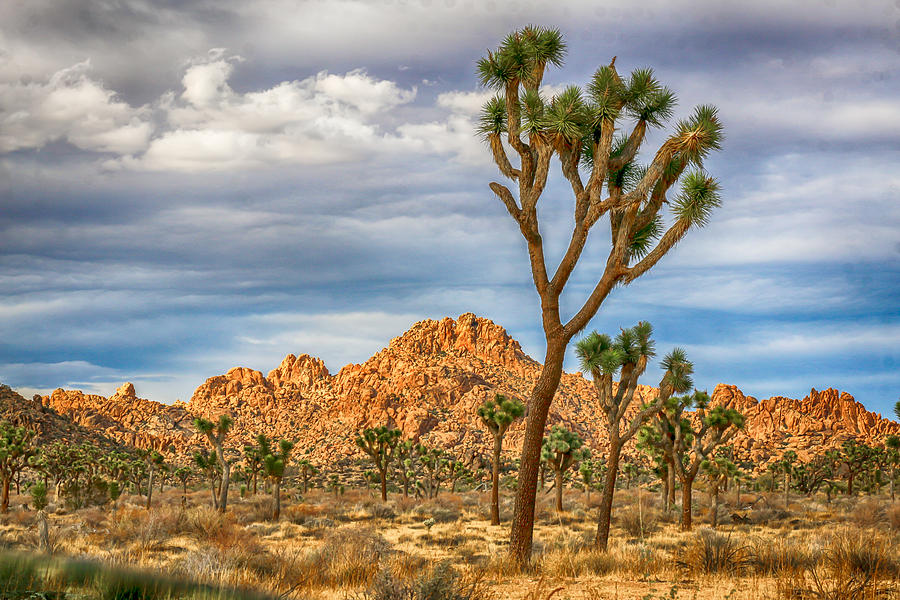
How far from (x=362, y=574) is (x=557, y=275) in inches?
267

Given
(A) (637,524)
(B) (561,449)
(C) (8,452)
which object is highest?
(B) (561,449)

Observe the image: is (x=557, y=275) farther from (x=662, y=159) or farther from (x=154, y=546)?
(x=154, y=546)

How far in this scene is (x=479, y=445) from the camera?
119 m

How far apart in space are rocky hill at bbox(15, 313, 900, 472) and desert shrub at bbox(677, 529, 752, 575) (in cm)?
10461

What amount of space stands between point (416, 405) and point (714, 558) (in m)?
133

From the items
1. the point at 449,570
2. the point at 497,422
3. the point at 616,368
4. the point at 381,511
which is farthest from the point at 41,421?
the point at 449,570

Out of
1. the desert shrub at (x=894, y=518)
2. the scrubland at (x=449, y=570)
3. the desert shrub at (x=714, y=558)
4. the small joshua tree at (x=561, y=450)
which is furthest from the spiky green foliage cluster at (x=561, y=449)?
the desert shrub at (x=714, y=558)

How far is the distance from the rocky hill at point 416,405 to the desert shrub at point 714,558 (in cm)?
10461

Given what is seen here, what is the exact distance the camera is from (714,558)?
9.94m

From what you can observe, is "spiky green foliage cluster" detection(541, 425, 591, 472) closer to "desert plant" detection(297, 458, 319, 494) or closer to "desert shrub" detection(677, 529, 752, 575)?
"desert shrub" detection(677, 529, 752, 575)

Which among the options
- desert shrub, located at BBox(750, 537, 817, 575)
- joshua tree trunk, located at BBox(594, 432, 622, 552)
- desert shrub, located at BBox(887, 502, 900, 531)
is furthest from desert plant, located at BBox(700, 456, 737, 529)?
desert shrub, located at BBox(750, 537, 817, 575)

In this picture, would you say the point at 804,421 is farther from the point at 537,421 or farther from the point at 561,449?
the point at 537,421

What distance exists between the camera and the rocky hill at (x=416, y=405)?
131 m

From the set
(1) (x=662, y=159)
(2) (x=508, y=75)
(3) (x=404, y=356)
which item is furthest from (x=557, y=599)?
(3) (x=404, y=356)
